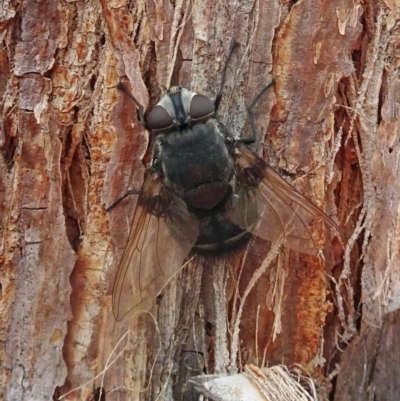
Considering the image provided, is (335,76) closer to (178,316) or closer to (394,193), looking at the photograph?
(394,193)

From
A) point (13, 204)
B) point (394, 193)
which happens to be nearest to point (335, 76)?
point (394, 193)

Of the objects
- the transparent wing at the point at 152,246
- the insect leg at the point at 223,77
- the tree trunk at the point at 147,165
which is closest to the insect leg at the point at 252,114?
the tree trunk at the point at 147,165

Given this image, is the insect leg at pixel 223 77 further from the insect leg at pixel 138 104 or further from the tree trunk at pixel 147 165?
the insect leg at pixel 138 104

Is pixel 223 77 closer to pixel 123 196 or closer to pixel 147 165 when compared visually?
pixel 147 165

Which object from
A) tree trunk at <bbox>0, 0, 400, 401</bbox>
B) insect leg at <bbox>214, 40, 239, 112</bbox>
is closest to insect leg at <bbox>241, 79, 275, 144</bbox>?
tree trunk at <bbox>0, 0, 400, 401</bbox>

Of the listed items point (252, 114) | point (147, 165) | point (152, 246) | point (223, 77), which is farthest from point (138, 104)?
point (152, 246)

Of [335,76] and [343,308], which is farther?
[343,308]
